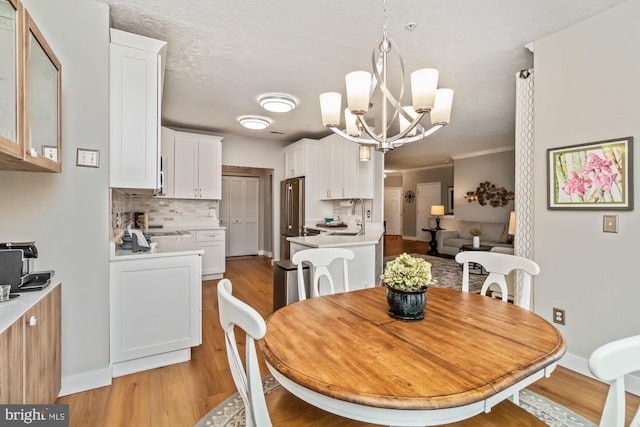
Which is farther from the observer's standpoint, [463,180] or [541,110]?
[463,180]

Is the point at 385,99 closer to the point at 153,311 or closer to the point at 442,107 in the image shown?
the point at 442,107

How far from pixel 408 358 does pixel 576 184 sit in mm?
2161

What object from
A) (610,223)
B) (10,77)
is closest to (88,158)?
(10,77)

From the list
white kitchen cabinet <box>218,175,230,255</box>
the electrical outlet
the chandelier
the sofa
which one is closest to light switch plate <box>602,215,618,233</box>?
the electrical outlet

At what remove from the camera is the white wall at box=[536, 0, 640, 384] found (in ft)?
6.58

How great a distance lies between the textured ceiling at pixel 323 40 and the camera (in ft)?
6.77

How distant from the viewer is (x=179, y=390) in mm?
2049

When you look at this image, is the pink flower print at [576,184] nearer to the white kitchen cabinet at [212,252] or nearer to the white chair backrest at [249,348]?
the white chair backrest at [249,348]

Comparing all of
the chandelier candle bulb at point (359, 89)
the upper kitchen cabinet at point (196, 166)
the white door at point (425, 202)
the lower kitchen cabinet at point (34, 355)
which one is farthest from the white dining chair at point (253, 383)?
the white door at point (425, 202)

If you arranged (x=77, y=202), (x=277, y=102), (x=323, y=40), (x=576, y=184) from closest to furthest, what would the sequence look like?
(x=77, y=202) < (x=576, y=184) < (x=323, y=40) < (x=277, y=102)

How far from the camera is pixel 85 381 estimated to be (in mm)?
2031

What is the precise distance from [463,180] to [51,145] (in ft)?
27.0

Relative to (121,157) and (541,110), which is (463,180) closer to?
(541,110)

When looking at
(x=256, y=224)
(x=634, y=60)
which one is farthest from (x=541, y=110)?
(x=256, y=224)
